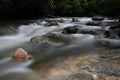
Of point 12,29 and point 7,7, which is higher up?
point 7,7

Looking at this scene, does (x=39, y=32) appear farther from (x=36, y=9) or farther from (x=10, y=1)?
(x=36, y=9)

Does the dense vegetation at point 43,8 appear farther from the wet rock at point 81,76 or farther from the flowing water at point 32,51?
the wet rock at point 81,76

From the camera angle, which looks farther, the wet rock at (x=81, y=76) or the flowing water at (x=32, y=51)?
the flowing water at (x=32, y=51)

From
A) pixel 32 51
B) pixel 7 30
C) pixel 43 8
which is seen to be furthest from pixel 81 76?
pixel 43 8

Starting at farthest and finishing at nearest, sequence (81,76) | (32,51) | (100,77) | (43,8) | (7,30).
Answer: (43,8) → (7,30) → (32,51) → (100,77) → (81,76)

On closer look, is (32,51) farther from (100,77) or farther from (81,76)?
(100,77)

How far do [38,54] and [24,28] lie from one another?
644cm

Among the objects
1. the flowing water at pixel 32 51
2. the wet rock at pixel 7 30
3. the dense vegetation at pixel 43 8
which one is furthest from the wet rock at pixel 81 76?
the dense vegetation at pixel 43 8

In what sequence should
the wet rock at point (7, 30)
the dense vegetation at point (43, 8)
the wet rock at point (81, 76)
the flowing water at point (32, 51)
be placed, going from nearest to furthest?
the wet rock at point (81, 76)
the flowing water at point (32, 51)
the wet rock at point (7, 30)
the dense vegetation at point (43, 8)

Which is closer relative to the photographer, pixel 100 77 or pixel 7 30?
pixel 100 77

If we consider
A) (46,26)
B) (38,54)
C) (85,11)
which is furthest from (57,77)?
(85,11)

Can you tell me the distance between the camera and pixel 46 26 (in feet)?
51.0

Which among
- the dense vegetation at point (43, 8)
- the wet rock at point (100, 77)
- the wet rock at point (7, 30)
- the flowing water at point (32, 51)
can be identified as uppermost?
the dense vegetation at point (43, 8)

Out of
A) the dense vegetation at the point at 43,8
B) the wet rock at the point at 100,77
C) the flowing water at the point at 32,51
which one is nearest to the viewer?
the wet rock at the point at 100,77
